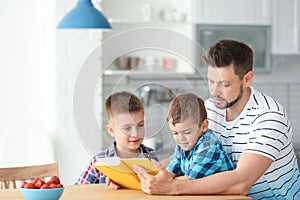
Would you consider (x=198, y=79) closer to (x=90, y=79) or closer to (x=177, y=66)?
(x=177, y=66)

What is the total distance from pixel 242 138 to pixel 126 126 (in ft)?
1.61

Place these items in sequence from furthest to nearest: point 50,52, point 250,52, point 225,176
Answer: point 50,52 < point 250,52 < point 225,176

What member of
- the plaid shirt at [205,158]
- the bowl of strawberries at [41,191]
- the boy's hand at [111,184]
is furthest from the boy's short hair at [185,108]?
the bowl of strawberries at [41,191]

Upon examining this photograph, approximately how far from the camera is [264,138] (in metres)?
2.69

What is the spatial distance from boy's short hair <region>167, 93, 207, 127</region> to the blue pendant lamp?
1.55 metres

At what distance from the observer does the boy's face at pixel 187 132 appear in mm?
2523

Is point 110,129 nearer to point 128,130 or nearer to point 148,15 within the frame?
point 128,130

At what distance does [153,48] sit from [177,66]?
264mm

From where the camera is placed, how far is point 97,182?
3.01 m

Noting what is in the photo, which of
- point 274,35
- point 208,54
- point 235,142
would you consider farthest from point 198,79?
point 274,35

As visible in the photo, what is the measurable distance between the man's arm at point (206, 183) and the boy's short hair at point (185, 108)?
8.3 inches

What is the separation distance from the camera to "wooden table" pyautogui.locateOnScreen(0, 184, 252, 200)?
102 inches

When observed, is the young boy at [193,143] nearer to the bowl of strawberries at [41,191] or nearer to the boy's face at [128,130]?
the boy's face at [128,130]

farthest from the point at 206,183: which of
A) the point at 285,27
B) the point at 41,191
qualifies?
the point at 285,27
